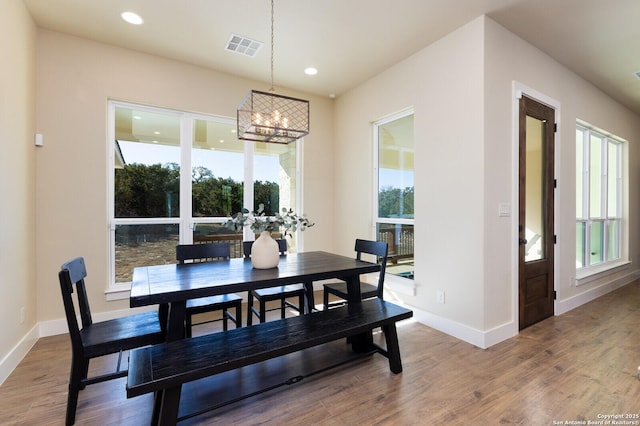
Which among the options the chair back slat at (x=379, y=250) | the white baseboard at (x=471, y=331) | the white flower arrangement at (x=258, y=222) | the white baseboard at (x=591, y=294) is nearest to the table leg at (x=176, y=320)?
the white flower arrangement at (x=258, y=222)

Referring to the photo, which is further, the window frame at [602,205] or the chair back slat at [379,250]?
the window frame at [602,205]

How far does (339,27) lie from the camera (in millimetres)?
3000

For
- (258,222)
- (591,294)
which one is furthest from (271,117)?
(591,294)

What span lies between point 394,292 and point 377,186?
1.47m

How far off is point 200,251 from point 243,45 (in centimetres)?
229

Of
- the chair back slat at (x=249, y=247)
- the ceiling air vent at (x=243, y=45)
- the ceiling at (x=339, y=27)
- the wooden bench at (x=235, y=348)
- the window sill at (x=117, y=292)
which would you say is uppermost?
the ceiling air vent at (x=243, y=45)

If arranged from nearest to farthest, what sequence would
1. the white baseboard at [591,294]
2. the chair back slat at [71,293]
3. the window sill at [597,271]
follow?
the chair back slat at [71,293] < the white baseboard at [591,294] < the window sill at [597,271]

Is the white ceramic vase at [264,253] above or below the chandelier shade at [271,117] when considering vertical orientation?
below

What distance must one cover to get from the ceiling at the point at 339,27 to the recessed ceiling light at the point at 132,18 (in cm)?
6

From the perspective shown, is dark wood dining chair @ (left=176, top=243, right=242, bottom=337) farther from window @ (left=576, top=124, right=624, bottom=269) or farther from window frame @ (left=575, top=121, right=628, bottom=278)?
window @ (left=576, top=124, right=624, bottom=269)

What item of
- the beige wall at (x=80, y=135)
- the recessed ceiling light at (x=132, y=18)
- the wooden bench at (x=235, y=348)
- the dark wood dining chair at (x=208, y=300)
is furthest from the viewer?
the beige wall at (x=80, y=135)

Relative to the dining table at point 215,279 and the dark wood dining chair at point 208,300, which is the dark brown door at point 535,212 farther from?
the dark wood dining chair at point 208,300

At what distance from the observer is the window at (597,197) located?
431cm

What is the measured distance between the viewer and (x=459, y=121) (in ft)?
9.89
